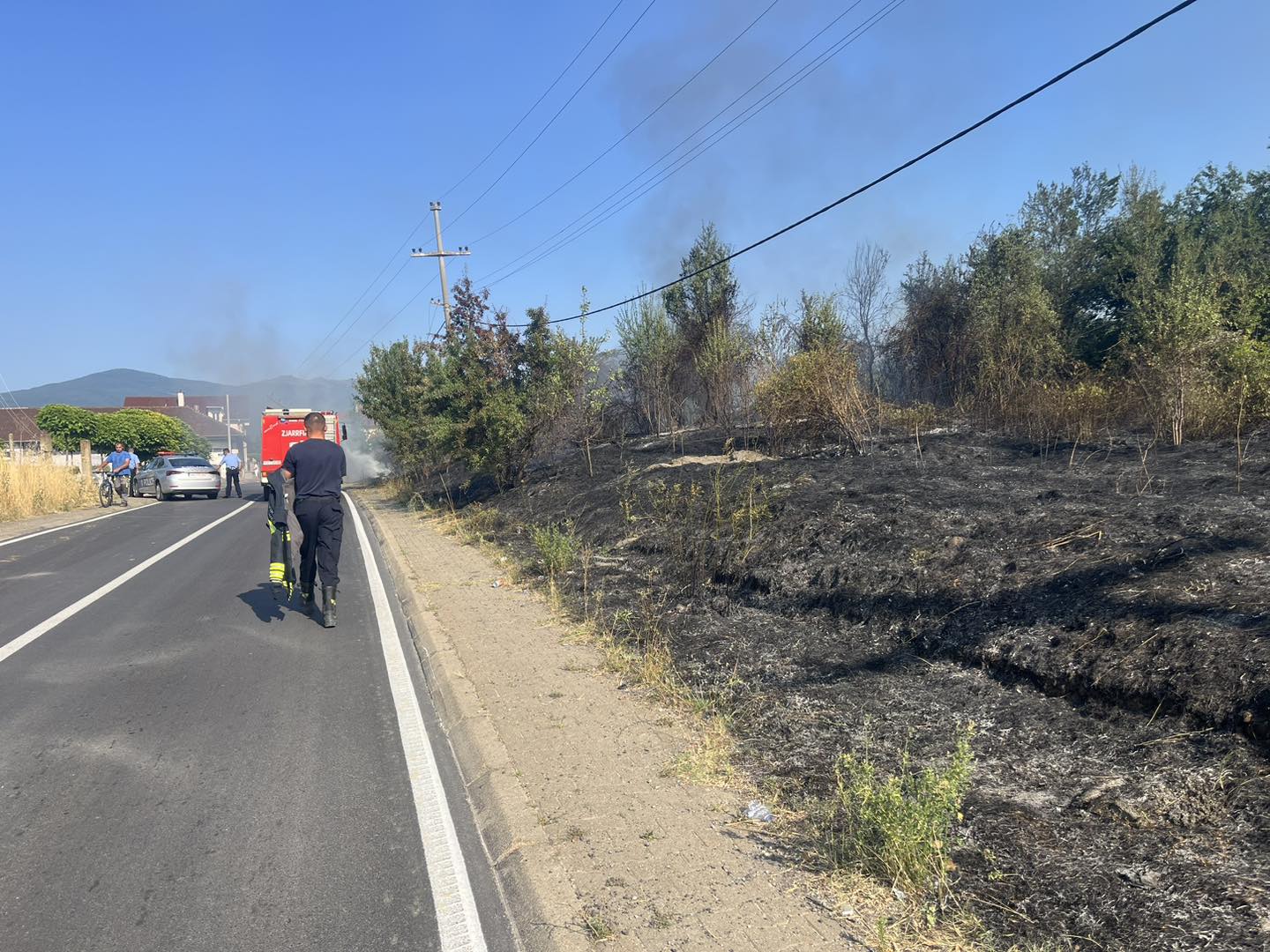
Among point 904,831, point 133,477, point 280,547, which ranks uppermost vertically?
point 133,477

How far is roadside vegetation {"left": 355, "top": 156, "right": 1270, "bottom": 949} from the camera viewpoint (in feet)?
11.9

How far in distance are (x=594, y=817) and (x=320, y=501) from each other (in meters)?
5.15

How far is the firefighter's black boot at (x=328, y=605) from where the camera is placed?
28.1 ft

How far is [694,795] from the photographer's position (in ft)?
14.9

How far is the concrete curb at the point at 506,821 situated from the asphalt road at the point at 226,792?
9cm

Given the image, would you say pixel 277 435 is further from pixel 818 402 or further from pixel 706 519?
pixel 706 519

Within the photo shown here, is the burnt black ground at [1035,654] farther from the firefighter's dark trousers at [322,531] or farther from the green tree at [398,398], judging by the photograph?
the green tree at [398,398]

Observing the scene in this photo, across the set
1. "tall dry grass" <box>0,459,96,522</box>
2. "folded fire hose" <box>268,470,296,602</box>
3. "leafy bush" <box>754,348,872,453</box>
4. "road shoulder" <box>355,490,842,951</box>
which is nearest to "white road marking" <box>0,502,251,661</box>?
"folded fire hose" <box>268,470,296,602</box>

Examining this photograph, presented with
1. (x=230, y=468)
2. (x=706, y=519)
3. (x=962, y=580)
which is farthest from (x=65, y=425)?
(x=962, y=580)

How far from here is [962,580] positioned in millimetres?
6910

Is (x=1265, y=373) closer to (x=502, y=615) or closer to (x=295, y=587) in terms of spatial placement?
(x=502, y=615)

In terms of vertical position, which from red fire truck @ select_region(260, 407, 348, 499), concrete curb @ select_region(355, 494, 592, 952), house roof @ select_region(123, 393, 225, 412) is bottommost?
Result: concrete curb @ select_region(355, 494, 592, 952)

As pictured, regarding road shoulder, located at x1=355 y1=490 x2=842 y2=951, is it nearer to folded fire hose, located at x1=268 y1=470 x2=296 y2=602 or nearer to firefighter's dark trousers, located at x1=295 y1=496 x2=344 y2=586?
firefighter's dark trousers, located at x1=295 y1=496 x2=344 y2=586

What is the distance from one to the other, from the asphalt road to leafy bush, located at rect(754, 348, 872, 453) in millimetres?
8844
